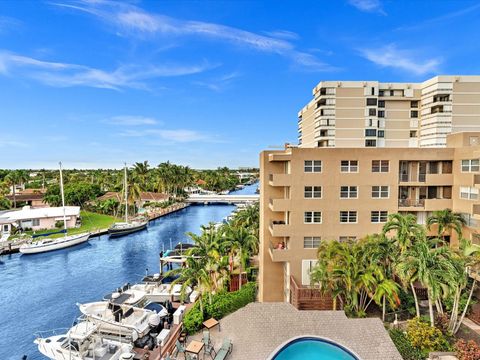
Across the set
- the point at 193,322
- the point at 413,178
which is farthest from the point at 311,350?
the point at 413,178

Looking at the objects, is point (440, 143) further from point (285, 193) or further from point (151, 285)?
point (151, 285)

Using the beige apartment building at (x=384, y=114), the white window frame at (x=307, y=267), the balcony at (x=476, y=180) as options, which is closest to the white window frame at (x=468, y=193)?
the balcony at (x=476, y=180)

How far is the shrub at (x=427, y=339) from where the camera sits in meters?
18.2

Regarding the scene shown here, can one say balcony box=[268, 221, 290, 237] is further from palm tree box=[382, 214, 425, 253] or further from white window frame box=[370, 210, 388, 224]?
palm tree box=[382, 214, 425, 253]

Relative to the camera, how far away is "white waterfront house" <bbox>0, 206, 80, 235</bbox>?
206ft

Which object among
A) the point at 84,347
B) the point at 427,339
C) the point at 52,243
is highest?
the point at 427,339

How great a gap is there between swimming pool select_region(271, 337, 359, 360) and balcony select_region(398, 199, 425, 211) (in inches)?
519

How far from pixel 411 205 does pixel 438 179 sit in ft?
10.5

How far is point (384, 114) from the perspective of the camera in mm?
55531

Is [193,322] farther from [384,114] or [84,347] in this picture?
[384,114]

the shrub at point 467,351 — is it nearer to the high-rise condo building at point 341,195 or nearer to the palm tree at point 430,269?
the palm tree at point 430,269

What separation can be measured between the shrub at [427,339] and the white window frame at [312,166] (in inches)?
502

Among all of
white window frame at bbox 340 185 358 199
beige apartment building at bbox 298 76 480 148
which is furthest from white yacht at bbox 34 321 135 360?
beige apartment building at bbox 298 76 480 148

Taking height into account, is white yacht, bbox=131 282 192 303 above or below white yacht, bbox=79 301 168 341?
below
